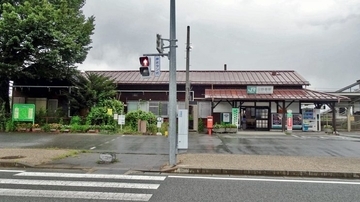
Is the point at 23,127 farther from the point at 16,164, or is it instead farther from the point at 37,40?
the point at 16,164

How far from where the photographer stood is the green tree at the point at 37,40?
1834 centimetres

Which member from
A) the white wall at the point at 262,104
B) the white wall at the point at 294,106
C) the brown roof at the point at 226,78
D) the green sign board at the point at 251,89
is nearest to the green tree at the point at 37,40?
the brown roof at the point at 226,78

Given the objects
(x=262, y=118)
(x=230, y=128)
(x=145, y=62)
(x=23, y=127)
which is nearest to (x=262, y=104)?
(x=262, y=118)

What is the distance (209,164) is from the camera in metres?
8.72

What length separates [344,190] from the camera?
6.34 m

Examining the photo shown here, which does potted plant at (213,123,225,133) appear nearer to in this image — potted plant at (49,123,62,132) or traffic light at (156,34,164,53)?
potted plant at (49,123,62,132)

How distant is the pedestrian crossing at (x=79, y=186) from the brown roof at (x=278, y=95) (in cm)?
1693

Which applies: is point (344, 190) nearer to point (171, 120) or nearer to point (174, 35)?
point (171, 120)

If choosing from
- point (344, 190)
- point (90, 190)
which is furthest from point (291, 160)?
point (90, 190)

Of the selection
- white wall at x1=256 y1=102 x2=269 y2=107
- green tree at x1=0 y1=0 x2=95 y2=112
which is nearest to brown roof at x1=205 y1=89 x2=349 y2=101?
white wall at x1=256 y1=102 x2=269 y2=107

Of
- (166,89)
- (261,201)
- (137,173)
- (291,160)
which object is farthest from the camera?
(166,89)

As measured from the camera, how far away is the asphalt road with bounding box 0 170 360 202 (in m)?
5.63

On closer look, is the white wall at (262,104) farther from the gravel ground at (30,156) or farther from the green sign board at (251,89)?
the gravel ground at (30,156)

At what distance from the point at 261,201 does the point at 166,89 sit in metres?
21.3
